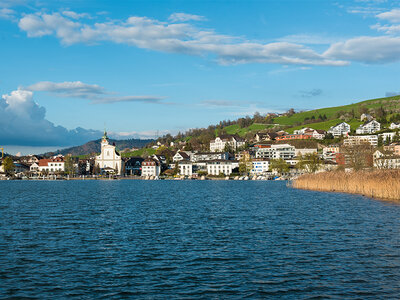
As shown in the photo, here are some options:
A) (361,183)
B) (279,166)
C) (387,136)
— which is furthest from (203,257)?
(387,136)

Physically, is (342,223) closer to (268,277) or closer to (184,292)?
(268,277)

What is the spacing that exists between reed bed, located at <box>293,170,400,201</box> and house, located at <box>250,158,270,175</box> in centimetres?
10578

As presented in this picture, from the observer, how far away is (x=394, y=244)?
24141 mm

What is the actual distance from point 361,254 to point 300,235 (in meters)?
6.00

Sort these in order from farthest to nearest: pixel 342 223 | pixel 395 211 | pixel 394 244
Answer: pixel 395 211 < pixel 342 223 < pixel 394 244

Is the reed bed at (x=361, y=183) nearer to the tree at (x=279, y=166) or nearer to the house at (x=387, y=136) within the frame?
the tree at (x=279, y=166)

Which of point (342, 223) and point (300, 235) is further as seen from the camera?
point (342, 223)

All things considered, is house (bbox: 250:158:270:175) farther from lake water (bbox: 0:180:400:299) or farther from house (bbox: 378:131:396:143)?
lake water (bbox: 0:180:400:299)

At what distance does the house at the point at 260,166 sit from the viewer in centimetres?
19175

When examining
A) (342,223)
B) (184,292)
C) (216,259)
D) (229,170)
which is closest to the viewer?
(184,292)

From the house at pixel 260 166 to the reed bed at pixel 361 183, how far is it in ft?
347

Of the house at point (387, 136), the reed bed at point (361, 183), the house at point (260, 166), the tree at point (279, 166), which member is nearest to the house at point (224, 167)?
the house at point (260, 166)

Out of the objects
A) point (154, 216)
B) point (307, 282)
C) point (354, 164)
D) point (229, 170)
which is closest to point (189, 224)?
point (154, 216)

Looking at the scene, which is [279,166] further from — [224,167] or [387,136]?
[387,136]
